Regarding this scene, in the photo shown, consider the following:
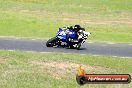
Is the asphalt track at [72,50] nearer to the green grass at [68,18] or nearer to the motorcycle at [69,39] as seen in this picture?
the motorcycle at [69,39]

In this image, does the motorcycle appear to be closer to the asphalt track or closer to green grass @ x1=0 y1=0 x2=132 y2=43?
the asphalt track

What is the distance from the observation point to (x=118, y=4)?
5947cm

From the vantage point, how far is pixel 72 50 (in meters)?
23.2

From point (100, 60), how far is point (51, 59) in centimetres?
273

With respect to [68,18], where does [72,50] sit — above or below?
above

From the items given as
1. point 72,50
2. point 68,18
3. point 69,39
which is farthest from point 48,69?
point 68,18

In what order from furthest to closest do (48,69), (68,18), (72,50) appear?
(68,18)
(72,50)
(48,69)

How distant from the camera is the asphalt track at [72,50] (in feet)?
73.8

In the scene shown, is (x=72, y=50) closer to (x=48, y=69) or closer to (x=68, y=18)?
(x=48, y=69)

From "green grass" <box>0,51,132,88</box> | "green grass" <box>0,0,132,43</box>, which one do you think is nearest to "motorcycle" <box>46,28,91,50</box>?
"green grass" <box>0,51,132,88</box>

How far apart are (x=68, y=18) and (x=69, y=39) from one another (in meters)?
20.6

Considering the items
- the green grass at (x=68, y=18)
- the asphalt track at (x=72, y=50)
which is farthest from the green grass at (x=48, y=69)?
the green grass at (x=68, y=18)

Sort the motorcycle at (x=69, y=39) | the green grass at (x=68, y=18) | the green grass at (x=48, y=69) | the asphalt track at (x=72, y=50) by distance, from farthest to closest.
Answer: the green grass at (x=68, y=18) → the motorcycle at (x=69, y=39) → the asphalt track at (x=72, y=50) → the green grass at (x=48, y=69)

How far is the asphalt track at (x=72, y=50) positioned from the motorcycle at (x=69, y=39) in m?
0.46
